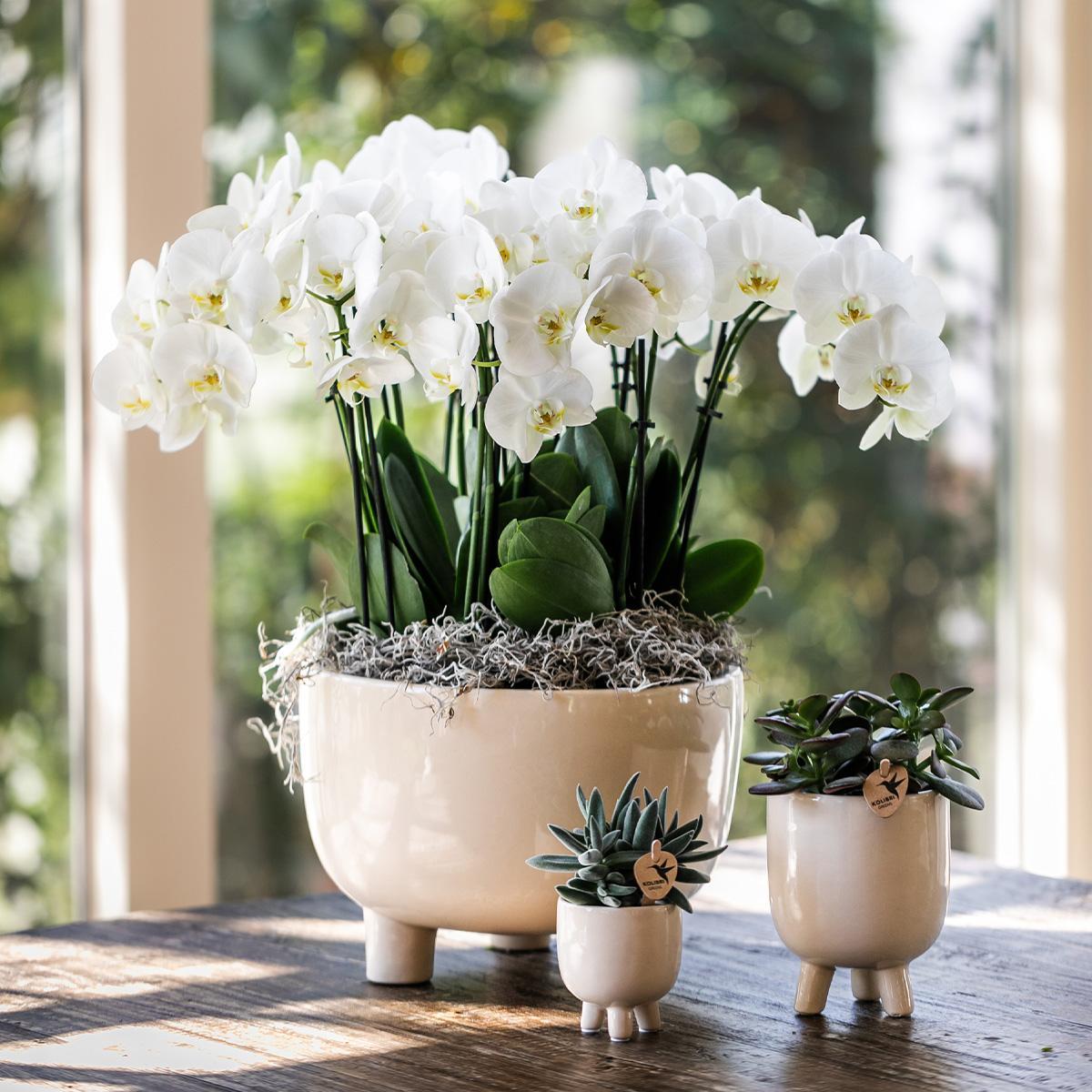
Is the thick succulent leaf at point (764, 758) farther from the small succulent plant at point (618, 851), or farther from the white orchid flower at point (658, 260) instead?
the white orchid flower at point (658, 260)

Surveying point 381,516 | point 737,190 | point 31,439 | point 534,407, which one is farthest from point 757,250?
point 737,190

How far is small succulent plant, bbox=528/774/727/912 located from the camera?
2.35ft

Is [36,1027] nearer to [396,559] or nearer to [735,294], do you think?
[396,559]

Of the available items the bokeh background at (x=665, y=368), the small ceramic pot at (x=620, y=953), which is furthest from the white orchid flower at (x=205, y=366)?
the bokeh background at (x=665, y=368)

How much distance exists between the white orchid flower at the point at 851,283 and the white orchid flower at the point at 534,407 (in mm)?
133

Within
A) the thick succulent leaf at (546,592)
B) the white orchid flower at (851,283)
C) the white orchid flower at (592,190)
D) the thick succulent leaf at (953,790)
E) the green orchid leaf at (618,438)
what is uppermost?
the white orchid flower at (592,190)

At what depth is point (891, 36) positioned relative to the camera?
2137 mm

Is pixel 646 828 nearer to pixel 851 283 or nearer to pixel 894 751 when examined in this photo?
pixel 894 751

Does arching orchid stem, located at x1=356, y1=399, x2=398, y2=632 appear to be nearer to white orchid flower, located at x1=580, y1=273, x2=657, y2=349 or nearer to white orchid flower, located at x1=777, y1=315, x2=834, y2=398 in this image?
white orchid flower, located at x1=580, y1=273, x2=657, y2=349

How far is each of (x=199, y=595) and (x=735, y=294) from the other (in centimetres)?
74

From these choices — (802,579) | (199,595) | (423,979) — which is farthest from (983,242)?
(423,979)

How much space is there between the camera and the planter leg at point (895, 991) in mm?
776

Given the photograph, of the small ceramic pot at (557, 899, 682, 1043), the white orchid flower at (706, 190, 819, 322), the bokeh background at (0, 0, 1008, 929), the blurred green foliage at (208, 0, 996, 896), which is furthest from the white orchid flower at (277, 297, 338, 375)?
the blurred green foliage at (208, 0, 996, 896)

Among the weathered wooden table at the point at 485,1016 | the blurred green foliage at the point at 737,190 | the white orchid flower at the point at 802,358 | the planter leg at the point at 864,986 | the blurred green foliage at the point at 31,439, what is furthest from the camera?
the blurred green foliage at the point at 737,190
